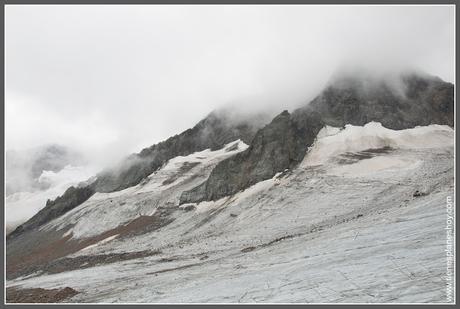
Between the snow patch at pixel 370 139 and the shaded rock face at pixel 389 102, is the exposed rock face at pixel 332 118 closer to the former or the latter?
the shaded rock face at pixel 389 102

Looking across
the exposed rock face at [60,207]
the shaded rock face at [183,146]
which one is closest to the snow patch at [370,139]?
the shaded rock face at [183,146]

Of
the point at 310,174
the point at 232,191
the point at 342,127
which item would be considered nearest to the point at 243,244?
the point at 310,174

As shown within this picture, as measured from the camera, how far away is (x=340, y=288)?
20734mm

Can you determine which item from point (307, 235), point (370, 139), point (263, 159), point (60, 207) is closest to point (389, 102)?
point (370, 139)

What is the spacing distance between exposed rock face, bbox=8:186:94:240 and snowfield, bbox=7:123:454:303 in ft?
83.8

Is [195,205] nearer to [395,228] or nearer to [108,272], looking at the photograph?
[108,272]

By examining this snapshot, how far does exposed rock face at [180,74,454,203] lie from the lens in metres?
72.2

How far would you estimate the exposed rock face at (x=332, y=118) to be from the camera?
237ft

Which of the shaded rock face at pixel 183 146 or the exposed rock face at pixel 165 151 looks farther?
the exposed rock face at pixel 165 151

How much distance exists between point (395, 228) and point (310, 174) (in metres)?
33.7

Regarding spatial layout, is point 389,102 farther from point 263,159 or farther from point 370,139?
point 263,159

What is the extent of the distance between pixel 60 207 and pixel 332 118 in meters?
70.0

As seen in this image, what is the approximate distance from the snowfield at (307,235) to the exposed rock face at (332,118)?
2.99 meters

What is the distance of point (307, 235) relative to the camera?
3709 cm
